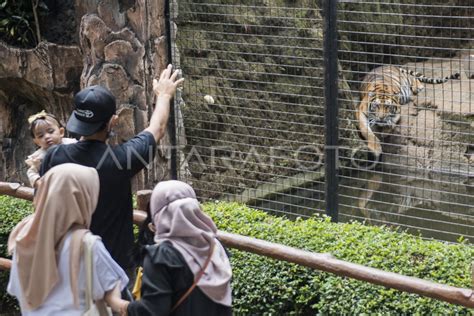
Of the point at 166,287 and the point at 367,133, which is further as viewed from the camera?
the point at 367,133

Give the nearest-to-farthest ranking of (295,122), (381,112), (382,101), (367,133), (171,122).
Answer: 1. (171,122)
2. (295,122)
3. (367,133)
4. (381,112)
5. (382,101)

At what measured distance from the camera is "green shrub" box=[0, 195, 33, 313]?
632 cm

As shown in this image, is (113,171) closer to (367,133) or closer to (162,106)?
(162,106)

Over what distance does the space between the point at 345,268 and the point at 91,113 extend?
58.9 inches

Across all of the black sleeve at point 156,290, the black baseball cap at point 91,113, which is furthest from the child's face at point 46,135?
the black sleeve at point 156,290

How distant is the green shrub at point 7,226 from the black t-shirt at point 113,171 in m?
2.21

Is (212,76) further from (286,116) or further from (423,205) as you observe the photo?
(423,205)

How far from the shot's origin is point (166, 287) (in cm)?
351

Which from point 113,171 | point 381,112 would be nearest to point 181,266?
point 113,171

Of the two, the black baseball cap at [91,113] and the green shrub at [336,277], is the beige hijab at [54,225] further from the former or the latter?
the green shrub at [336,277]

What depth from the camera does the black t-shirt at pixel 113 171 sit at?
13.7 ft

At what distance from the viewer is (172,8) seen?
23.1ft

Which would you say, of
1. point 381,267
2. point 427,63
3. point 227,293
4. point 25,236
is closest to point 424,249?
point 381,267

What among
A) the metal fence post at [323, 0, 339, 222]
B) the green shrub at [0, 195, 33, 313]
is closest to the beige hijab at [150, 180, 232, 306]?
the metal fence post at [323, 0, 339, 222]
